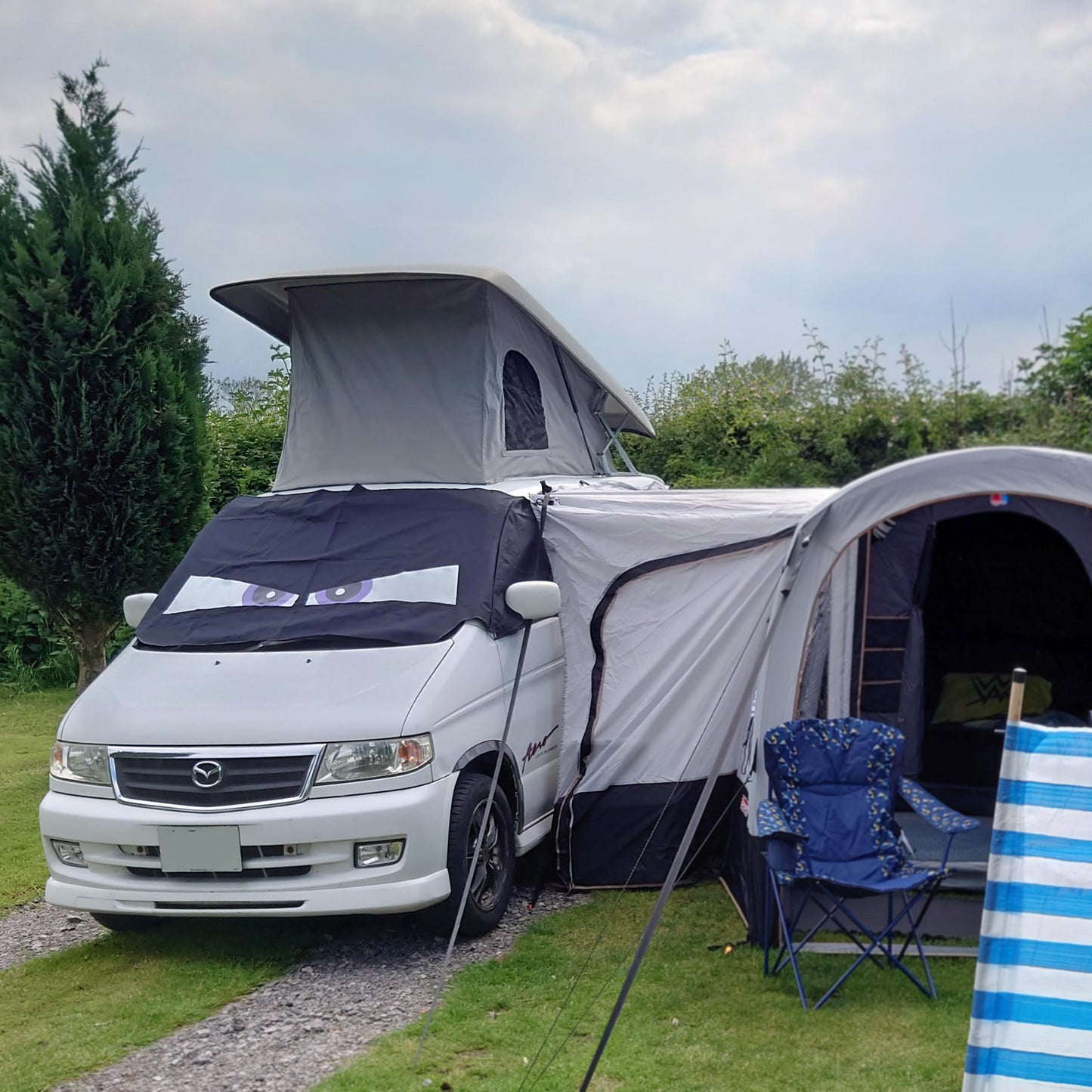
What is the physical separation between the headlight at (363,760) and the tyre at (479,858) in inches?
14.6

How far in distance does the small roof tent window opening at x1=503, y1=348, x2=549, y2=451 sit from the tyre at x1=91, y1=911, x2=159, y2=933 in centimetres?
314

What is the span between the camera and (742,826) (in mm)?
5691

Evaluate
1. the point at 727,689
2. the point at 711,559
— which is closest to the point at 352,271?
the point at 711,559

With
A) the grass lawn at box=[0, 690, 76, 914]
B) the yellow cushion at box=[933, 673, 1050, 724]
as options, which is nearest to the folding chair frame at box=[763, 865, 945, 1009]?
the yellow cushion at box=[933, 673, 1050, 724]

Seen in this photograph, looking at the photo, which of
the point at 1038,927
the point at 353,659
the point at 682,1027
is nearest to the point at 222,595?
the point at 353,659

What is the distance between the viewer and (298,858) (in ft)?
16.0

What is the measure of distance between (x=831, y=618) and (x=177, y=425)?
5345mm

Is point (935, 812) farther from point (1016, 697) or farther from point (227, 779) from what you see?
point (227, 779)

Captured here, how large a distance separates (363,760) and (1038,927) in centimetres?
277

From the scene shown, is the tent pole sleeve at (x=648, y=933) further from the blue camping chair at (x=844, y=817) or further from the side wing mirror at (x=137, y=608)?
the side wing mirror at (x=137, y=608)

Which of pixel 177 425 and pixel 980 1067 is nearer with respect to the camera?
pixel 980 1067

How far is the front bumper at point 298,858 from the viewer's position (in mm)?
4812

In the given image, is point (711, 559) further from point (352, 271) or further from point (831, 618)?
point (352, 271)

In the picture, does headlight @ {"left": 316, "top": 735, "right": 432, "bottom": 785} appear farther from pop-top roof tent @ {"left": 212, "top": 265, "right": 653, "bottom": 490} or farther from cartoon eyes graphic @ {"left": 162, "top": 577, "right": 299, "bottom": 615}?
pop-top roof tent @ {"left": 212, "top": 265, "right": 653, "bottom": 490}
